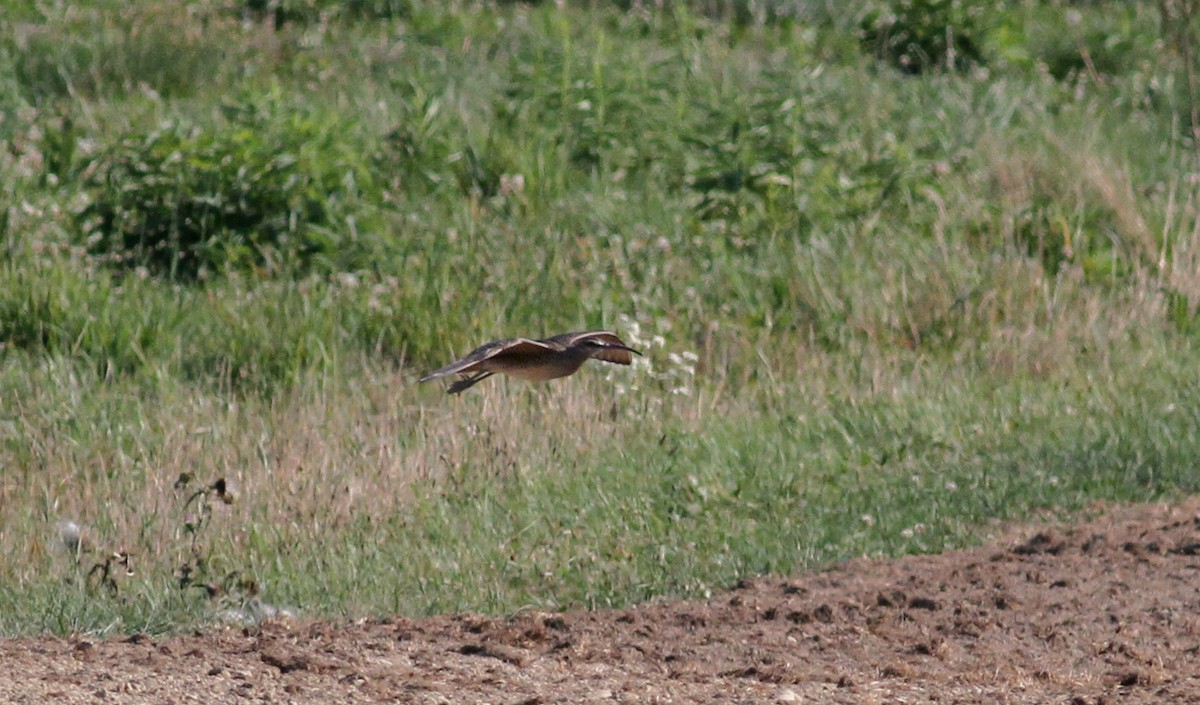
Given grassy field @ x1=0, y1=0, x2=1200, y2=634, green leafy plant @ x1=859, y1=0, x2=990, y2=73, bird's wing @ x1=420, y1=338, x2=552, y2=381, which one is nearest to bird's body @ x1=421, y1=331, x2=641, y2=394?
bird's wing @ x1=420, y1=338, x2=552, y2=381

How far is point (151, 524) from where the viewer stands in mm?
5828

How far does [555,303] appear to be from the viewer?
845 centimetres

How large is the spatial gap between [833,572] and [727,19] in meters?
9.41

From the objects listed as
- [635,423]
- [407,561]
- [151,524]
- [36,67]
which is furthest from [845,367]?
[36,67]

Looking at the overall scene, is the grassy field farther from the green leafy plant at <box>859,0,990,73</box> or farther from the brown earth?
the brown earth

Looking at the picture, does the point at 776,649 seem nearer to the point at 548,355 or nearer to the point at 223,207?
the point at 548,355

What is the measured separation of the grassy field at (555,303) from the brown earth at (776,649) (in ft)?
1.29

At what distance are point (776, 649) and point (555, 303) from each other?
12.6ft

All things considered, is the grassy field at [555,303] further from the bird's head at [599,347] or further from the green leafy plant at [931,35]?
the bird's head at [599,347]

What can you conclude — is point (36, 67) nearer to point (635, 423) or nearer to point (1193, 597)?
point (635, 423)

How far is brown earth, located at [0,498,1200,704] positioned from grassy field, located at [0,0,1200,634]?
0.39 meters

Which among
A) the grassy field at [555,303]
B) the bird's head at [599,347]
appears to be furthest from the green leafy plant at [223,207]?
the bird's head at [599,347]

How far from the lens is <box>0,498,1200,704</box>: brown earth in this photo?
425cm

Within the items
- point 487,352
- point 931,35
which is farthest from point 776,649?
point 931,35
